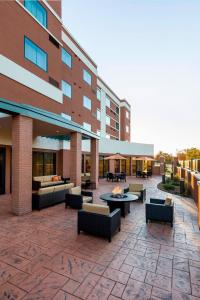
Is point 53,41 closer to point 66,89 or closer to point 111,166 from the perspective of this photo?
point 66,89

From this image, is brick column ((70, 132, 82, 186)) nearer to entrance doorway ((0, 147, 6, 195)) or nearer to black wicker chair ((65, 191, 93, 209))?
black wicker chair ((65, 191, 93, 209))

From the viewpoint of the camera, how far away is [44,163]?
15.4 m

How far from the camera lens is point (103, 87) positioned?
3030 centimetres

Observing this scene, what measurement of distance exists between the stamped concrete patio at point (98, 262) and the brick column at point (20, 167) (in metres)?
1.04

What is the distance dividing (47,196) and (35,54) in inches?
Answer: 379

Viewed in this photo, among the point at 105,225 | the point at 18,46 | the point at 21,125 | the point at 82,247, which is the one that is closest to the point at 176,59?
the point at 18,46

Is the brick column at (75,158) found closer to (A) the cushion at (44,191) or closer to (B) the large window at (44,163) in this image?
(A) the cushion at (44,191)

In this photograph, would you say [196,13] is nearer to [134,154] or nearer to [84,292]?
[84,292]

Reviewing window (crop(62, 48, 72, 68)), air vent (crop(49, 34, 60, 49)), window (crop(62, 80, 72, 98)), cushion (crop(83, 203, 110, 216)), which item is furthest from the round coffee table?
window (crop(62, 48, 72, 68))

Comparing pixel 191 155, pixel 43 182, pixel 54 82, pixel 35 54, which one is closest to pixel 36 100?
pixel 54 82

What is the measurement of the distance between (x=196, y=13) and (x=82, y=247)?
11370 mm

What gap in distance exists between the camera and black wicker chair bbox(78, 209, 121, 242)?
4840 mm

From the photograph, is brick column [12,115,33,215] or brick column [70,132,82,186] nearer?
brick column [12,115,33,215]

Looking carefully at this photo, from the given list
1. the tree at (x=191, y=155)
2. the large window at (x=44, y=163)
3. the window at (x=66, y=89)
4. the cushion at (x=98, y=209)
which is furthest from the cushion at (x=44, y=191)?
the tree at (x=191, y=155)
